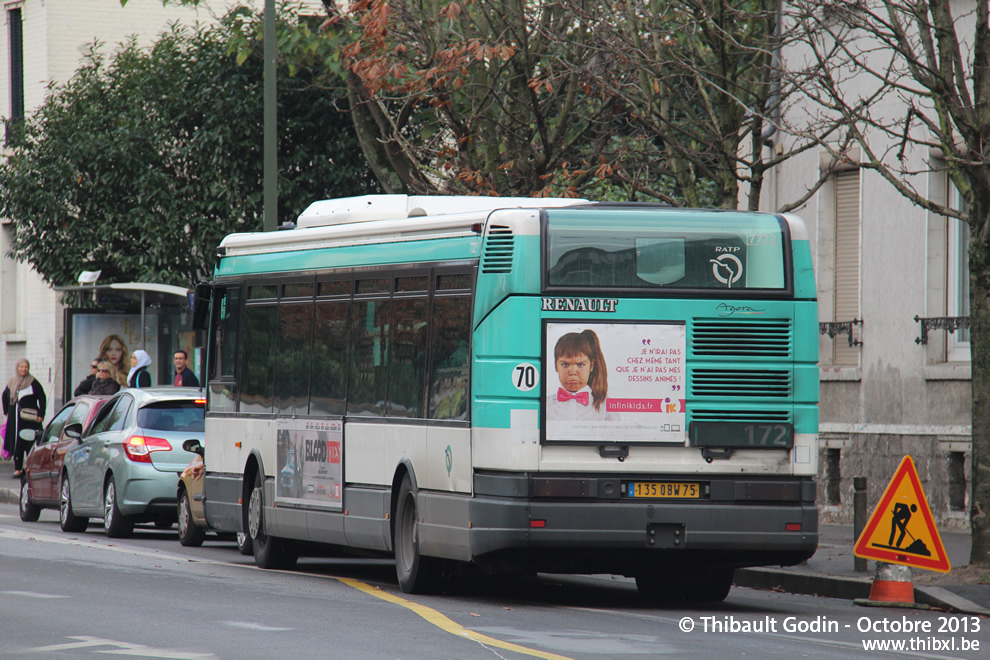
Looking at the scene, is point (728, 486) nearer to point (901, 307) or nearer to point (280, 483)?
point (280, 483)

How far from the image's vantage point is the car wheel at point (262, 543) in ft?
49.4

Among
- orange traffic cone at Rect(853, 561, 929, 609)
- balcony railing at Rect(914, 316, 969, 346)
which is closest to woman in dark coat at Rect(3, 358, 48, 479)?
balcony railing at Rect(914, 316, 969, 346)

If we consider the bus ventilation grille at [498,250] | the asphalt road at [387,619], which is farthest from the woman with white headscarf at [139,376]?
the bus ventilation grille at [498,250]

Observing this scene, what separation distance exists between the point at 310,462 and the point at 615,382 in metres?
3.46

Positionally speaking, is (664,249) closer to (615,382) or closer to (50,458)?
(615,382)

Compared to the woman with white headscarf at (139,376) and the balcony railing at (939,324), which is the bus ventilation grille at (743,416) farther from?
the woman with white headscarf at (139,376)

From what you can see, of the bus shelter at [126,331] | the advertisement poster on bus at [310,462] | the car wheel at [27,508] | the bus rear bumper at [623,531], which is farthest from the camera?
the bus shelter at [126,331]

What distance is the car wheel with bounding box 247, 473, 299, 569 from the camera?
15.1m

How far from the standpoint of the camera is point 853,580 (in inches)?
534

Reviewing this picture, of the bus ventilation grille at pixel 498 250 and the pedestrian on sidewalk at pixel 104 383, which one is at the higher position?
the bus ventilation grille at pixel 498 250

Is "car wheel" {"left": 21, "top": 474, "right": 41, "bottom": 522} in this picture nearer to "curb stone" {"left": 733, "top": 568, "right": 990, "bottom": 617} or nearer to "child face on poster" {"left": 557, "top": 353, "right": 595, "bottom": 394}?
"curb stone" {"left": 733, "top": 568, "right": 990, "bottom": 617}

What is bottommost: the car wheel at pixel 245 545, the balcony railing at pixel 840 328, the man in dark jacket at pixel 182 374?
the car wheel at pixel 245 545

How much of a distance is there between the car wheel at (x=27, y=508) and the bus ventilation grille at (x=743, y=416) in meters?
12.2

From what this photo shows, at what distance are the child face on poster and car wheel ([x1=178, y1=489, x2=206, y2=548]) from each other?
690 centimetres
